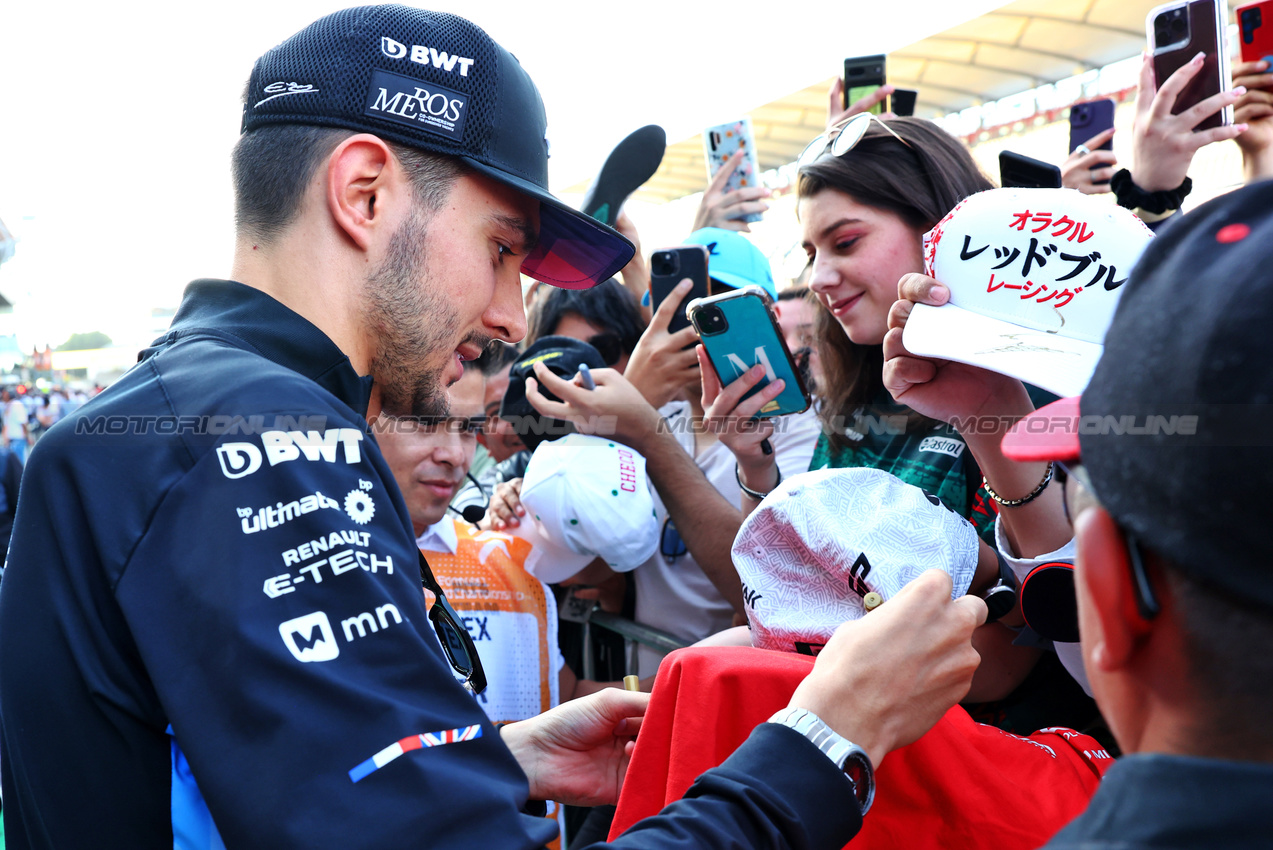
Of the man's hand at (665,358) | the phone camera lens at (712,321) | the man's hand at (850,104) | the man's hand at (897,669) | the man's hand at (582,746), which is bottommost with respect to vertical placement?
the man's hand at (582,746)

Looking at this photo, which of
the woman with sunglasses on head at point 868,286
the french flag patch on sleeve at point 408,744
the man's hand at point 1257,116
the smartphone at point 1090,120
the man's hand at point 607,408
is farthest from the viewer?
the smartphone at point 1090,120

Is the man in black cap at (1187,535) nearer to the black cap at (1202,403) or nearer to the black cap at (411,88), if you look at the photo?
the black cap at (1202,403)

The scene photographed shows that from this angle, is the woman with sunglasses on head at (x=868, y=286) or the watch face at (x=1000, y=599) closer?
the watch face at (x=1000, y=599)

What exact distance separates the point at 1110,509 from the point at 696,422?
7.85 feet

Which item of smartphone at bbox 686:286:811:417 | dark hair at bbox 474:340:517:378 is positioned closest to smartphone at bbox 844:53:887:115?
smartphone at bbox 686:286:811:417

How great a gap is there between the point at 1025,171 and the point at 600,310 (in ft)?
5.22

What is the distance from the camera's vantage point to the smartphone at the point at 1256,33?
266 centimetres

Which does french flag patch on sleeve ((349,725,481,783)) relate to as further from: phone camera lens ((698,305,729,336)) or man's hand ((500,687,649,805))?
phone camera lens ((698,305,729,336))

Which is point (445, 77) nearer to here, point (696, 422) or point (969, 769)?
point (969, 769)

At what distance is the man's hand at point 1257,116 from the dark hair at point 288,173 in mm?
2430

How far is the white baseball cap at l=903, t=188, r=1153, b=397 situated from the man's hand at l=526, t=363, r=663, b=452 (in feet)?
3.81

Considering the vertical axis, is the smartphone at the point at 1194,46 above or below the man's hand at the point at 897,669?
above

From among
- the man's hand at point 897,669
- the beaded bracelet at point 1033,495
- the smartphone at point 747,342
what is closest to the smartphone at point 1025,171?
the smartphone at point 747,342

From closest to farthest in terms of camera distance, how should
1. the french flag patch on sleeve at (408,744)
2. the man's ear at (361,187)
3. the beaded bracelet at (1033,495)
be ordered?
the french flag patch on sleeve at (408,744), the man's ear at (361,187), the beaded bracelet at (1033,495)
